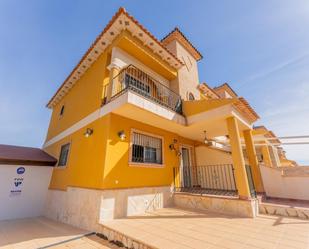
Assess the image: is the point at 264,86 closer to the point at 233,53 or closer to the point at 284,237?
the point at 233,53

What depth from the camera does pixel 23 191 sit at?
917 centimetres

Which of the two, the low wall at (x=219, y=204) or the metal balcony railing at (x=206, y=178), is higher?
the metal balcony railing at (x=206, y=178)

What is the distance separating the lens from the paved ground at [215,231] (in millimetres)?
3377

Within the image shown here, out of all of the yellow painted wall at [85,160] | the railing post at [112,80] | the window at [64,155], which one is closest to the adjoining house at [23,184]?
the window at [64,155]

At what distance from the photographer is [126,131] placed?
22.2ft

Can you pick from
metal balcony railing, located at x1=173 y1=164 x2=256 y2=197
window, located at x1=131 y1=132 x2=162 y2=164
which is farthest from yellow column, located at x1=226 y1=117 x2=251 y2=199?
window, located at x1=131 y1=132 x2=162 y2=164

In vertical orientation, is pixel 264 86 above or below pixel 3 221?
above

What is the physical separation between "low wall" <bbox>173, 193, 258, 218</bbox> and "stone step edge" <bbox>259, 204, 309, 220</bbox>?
1.64ft

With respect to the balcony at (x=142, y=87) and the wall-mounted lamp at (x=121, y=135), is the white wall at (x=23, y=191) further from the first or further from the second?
the balcony at (x=142, y=87)

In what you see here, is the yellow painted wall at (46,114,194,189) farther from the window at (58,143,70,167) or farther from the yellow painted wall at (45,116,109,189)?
the window at (58,143,70,167)

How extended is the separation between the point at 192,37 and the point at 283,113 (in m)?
10.7

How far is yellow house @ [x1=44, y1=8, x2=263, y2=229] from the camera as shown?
19.6 feet

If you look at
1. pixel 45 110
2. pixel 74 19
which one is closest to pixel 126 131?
pixel 74 19

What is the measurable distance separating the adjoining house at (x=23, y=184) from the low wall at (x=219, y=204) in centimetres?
908
